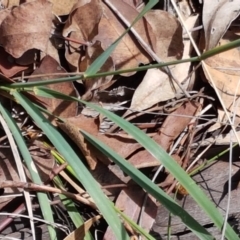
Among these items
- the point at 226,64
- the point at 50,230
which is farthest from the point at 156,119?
the point at 50,230

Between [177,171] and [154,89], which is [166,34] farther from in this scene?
[177,171]

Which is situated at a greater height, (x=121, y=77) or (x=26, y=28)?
(x=26, y=28)

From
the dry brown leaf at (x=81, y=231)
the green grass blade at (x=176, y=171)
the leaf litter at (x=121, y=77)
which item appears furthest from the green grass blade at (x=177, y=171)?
the dry brown leaf at (x=81, y=231)

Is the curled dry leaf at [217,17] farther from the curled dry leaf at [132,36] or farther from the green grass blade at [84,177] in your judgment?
the green grass blade at [84,177]

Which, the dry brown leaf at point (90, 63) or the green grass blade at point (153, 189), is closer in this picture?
the green grass blade at point (153, 189)

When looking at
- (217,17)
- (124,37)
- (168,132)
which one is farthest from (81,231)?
(217,17)
